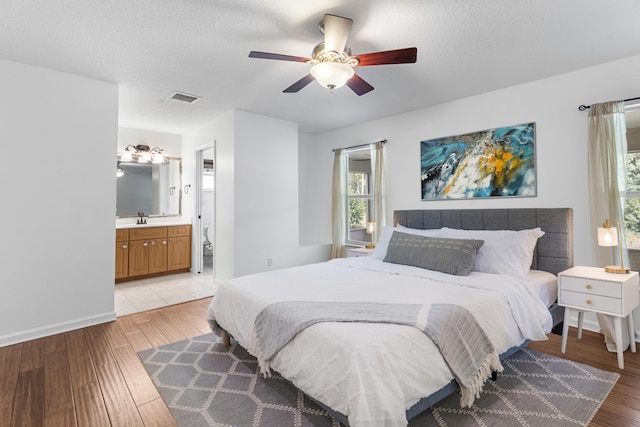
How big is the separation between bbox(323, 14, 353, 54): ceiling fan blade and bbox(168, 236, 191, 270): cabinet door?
443 cm

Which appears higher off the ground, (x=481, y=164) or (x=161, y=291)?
(x=481, y=164)

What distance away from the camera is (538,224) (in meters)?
3.11

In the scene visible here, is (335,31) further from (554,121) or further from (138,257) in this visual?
(138,257)

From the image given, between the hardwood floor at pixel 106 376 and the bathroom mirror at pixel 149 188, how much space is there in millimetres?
2681

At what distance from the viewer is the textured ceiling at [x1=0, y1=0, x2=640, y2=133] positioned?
6.85 ft

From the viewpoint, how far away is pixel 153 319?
3.37 metres

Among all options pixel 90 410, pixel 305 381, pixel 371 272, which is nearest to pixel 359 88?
pixel 371 272

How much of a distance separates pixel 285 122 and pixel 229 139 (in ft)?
3.09

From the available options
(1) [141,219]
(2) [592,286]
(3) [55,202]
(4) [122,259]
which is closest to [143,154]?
(1) [141,219]

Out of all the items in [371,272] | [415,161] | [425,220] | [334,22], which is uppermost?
[334,22]

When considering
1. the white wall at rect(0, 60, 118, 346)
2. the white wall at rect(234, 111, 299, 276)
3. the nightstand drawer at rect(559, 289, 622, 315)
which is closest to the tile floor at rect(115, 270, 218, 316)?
the white wall at rect(0, 60, 118, 346)

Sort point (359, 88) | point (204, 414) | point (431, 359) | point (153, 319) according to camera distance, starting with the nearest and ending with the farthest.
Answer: point (431, 359) → point (204, 414) → point (359, 88) → point (153, 319)

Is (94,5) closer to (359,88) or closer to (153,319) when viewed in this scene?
(359,88)

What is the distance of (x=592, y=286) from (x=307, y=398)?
2.27 meters
